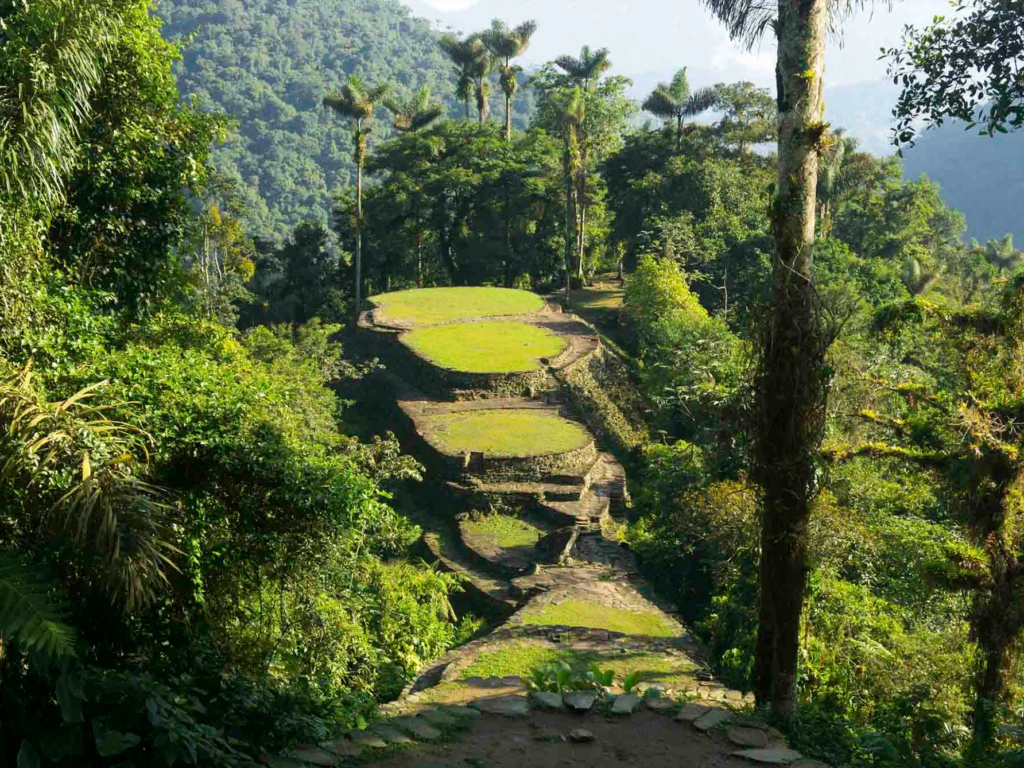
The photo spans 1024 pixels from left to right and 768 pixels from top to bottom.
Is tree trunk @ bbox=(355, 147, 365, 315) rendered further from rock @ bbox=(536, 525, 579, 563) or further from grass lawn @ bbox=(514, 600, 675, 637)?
grass lawn @ bbox=(514, 600, 675, 637)

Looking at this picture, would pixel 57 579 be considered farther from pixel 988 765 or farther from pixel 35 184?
pixel 988 765

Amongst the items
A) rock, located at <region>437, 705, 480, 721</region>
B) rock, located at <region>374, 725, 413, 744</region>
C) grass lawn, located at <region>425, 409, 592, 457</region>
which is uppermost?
grass lawn, located at <region>425, 409, 592, 457</region>

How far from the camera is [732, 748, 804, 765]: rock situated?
5211mm

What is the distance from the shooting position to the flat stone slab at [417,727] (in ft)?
17.7

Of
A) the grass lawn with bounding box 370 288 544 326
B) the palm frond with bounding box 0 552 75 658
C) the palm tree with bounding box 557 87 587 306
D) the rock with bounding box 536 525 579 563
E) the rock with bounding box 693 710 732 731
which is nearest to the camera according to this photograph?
the palm frond with bounding box 0 552 75 658

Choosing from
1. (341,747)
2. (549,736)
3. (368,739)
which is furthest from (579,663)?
(341,747)

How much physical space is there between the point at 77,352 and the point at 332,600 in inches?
143

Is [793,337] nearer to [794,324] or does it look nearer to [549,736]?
[794,324]

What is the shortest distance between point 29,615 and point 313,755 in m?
1.48

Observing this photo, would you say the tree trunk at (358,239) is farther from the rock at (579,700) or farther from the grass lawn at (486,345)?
the rock at (579,700)

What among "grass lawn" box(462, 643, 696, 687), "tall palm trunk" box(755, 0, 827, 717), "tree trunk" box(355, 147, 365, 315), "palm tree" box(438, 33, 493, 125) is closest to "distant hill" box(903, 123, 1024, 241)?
"palm tree" box(438, 33, 493, 125)

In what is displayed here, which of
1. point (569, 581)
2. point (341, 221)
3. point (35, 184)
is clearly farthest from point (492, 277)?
point (35, 184)

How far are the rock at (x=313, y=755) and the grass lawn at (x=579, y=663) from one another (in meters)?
4.31

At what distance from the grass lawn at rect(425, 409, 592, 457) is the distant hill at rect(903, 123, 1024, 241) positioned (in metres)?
72.2
